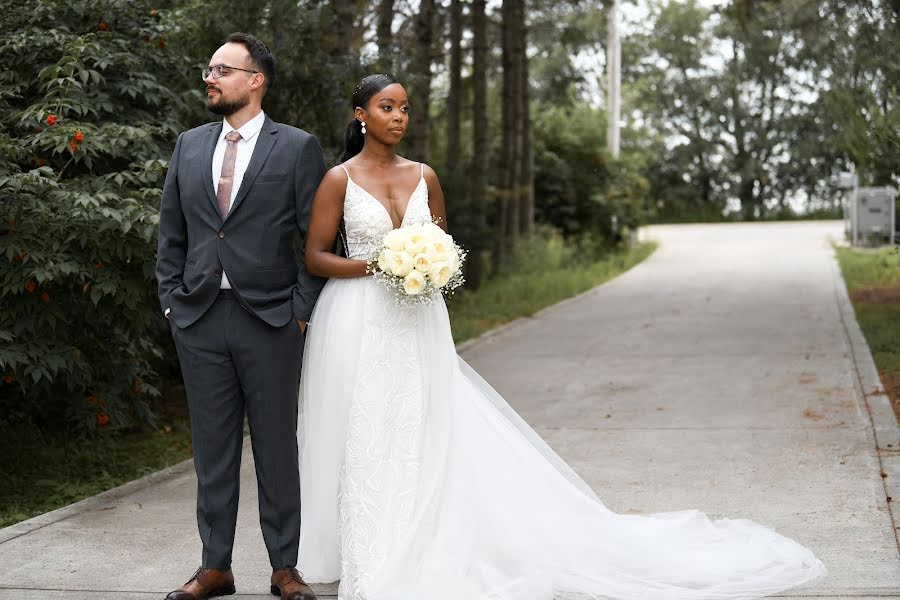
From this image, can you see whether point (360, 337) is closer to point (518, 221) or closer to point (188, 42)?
point (188, 42)

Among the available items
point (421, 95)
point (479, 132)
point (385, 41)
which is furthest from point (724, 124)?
point (385, 41)

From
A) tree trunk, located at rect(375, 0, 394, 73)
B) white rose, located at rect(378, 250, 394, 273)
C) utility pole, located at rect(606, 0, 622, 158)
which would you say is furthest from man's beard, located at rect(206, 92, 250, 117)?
utility pole, located at rect(606, 0, 622, 158)

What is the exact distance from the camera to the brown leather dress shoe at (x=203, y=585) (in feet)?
16.3

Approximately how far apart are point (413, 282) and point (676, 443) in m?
4.29

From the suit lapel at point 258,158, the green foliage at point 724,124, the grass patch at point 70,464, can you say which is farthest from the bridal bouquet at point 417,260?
the green foliage at point 724,124

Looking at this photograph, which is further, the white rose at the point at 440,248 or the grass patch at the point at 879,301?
the grass patch at the point at 879,301

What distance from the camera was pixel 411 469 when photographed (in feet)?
16.5

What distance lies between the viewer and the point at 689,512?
5867mm

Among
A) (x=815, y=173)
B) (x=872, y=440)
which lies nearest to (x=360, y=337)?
(x=872, y=440)

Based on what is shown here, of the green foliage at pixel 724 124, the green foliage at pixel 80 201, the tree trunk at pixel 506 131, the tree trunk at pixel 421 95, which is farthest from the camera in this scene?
the green foliage at pixel 724 124

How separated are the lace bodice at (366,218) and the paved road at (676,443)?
5.25ft

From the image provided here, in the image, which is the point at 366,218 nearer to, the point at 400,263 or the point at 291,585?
the point at 400,263

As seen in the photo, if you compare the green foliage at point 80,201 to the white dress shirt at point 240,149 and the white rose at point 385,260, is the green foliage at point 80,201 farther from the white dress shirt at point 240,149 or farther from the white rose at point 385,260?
the white rose at point 385,260

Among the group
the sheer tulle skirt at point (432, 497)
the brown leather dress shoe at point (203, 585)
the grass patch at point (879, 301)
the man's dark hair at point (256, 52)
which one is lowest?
the grass patch at point (879, 301)
